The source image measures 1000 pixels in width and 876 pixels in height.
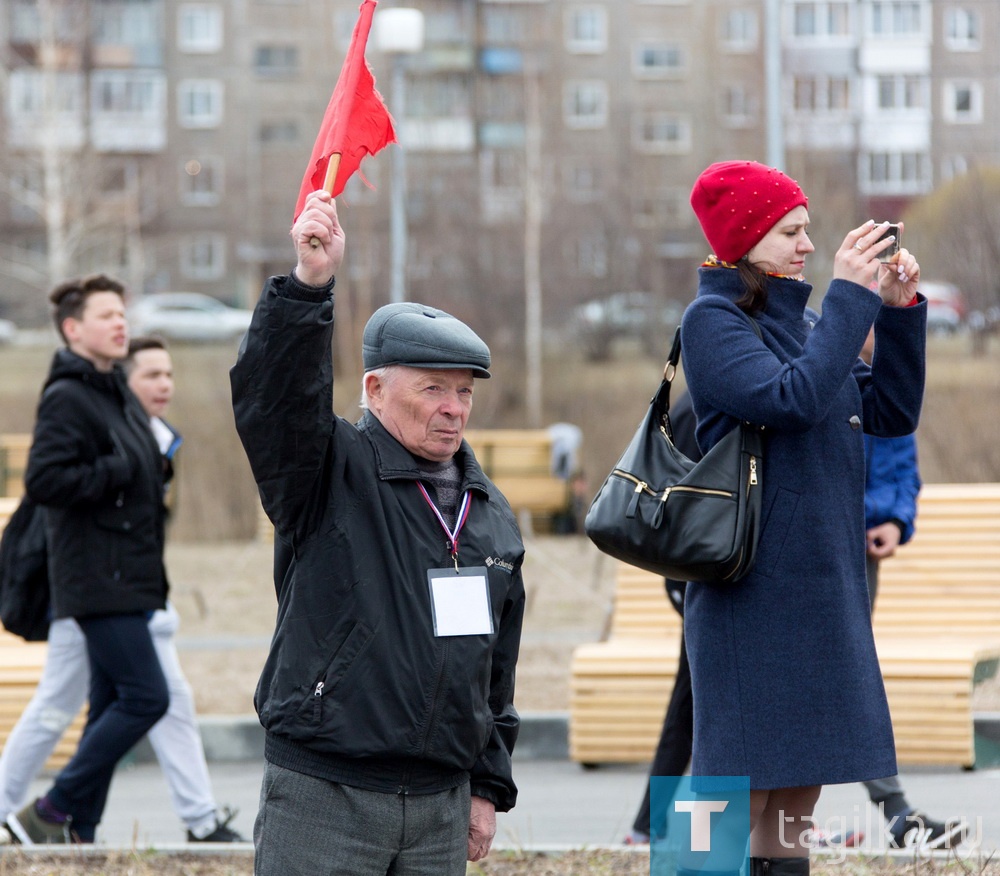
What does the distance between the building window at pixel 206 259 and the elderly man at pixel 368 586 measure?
164 ft

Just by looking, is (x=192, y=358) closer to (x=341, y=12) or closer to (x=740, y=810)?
(x=341, y=12)

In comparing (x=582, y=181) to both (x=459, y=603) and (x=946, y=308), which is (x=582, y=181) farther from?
(x=459, y=603)

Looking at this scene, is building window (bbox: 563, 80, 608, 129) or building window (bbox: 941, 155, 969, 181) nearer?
building window (bbox: 941, 155, 969, 181)

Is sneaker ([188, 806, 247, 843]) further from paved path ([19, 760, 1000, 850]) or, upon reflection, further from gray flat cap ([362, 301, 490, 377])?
gray flat cap ([362, 301, 490, 377])

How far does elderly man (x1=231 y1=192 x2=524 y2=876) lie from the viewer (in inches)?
116

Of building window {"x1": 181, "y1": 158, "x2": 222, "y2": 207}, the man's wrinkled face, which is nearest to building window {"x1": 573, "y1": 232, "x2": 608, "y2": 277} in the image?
building window {"x1": 181, "y1": 158, "x2": 222, "y2": 207}

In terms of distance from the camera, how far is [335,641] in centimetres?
302

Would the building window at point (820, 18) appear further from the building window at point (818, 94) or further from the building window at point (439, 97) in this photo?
the building window at point (439, 97)

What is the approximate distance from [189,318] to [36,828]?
131ft

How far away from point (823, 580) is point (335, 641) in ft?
3.73

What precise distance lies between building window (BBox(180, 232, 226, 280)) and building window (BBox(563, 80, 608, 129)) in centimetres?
1255

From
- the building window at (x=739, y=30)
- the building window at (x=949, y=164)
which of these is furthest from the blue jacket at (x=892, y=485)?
the building window at (x=739, y=30)

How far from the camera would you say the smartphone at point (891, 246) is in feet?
12.0

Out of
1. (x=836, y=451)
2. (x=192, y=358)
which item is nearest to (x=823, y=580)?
(x=836, y=451)
